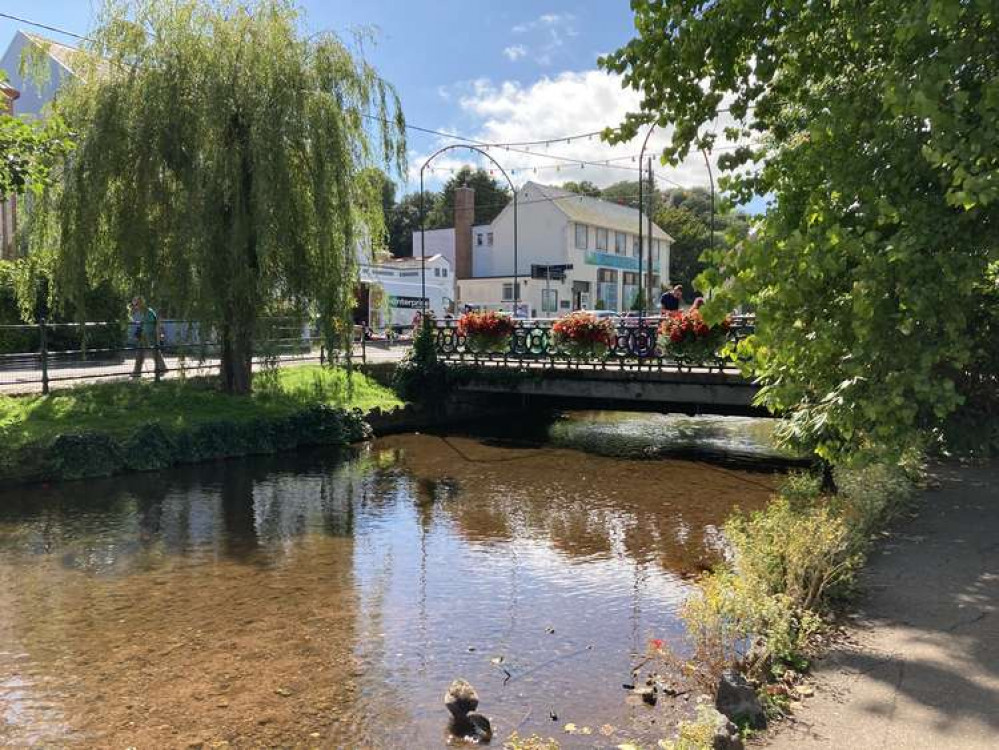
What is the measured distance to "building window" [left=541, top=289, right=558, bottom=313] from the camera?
5107cm

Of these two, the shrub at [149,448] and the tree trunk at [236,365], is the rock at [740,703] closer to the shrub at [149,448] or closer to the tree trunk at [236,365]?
the shrub at [149,448]

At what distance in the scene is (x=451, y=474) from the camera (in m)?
14.8

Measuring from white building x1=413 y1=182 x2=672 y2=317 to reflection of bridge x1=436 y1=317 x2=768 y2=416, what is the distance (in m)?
30.0

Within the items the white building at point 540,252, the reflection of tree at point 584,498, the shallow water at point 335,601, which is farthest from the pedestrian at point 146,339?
the white building at point 540,252

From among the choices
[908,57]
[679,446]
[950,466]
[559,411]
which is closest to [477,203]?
[559,411]

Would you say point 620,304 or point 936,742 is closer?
A: point 936,742

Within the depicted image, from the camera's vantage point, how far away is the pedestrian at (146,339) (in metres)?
17.1

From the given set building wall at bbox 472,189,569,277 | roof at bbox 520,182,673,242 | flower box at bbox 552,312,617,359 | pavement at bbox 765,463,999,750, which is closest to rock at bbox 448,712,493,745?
pavement at bbox 765,463,999,750

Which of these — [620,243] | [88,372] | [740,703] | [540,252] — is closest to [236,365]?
[88,372]

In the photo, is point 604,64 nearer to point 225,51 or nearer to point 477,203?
point 225,51

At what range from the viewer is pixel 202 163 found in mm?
14781

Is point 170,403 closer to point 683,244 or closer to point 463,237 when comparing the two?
point 463,237

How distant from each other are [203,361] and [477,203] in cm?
5775

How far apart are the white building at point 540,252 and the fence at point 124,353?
3325 cm
